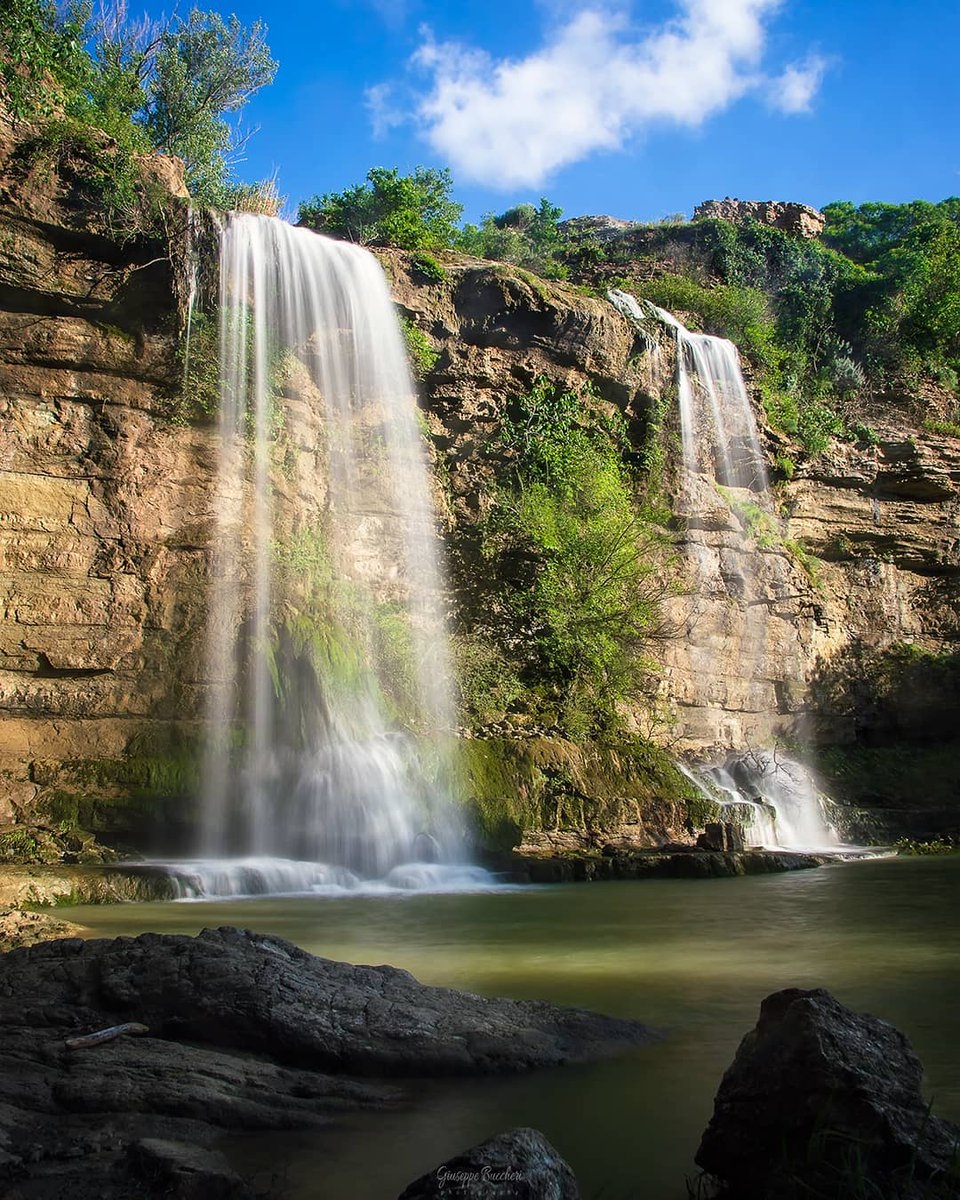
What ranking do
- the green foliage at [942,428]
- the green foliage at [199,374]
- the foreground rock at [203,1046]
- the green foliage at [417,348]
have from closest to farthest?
1. the foreground rock at [203,1046]
2. the green foliage at [199,374]
3. the green foliage at [417,348]
4. the green foliage at [942,428]

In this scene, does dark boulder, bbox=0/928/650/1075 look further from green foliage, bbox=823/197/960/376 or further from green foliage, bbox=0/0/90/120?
green foliage, bbox=823/197/960/376

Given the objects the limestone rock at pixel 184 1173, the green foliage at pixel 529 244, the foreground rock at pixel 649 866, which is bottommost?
the foreground rock at pixel 649 866

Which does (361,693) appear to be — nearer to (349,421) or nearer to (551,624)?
(551,624)

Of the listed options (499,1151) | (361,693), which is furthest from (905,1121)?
(361,693)

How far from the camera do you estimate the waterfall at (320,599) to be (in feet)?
46.0

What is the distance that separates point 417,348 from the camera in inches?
782

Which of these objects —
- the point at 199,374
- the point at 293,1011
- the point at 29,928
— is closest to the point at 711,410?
the point at 199,374

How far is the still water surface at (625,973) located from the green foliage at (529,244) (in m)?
19.6

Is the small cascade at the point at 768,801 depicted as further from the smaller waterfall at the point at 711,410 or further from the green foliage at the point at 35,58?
the green foliage at the point at 35,58

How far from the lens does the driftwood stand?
11.8 feet

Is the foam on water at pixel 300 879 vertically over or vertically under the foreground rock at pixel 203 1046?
under

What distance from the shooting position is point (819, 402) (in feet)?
87.2

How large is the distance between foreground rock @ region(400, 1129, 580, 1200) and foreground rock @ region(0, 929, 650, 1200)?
2.30ft

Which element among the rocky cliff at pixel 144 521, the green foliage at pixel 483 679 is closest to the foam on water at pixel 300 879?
the rocky cliff at pixel 144 521
